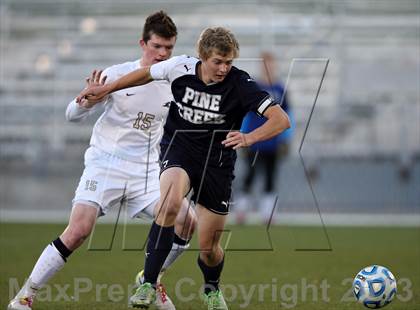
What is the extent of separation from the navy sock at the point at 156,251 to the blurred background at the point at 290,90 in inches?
312

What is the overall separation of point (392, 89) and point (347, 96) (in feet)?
3.06

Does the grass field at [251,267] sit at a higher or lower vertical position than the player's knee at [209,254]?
higher

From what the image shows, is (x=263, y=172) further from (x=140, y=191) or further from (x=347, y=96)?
(x=140, y=191)

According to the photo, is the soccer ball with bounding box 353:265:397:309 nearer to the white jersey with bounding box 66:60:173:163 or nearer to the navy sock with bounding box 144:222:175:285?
the navy sock with bounding box 144:222:175:285

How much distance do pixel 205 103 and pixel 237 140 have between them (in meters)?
0.47

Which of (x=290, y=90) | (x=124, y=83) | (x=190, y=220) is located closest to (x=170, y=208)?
(x=190, y=220)

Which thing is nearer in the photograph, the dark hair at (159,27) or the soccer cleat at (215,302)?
the soccer cleat at (215,302)

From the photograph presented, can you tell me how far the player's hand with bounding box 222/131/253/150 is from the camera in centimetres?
510

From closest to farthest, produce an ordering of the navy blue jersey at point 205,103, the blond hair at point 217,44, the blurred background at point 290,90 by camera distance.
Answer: the blond hair at point 217,44 < the navy blue jersey at point 205,103 < the blurred background at point 290,90

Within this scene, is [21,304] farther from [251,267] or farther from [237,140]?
[251,267]

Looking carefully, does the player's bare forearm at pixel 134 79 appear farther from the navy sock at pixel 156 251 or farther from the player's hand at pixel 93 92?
the navy sock at pixel 156 251

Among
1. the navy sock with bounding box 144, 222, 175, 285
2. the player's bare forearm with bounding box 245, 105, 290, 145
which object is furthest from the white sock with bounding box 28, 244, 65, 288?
the player's bare forearm with bounding box 245, 105, 290, 145

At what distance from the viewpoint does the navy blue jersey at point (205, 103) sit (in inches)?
213

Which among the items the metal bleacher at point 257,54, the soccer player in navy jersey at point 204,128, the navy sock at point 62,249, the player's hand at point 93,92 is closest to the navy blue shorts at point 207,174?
the soccer player in navy jersey at point 204,128
